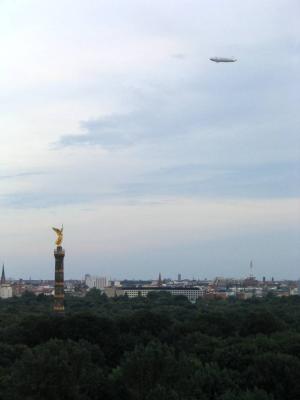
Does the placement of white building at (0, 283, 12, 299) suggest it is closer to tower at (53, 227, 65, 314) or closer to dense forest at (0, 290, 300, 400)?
tower at (53, 227, 65, 314)

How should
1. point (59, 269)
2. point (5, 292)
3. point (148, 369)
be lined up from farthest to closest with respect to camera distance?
point (5, 292)
point (59, 269)
point (148, 369)

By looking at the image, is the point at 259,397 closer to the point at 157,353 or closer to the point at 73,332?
the point at 157,353

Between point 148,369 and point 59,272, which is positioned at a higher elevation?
point 59,272

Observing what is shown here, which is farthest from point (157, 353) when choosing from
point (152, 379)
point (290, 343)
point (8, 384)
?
point (290, 343)

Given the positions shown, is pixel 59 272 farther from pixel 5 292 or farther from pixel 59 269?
pixel 5 292

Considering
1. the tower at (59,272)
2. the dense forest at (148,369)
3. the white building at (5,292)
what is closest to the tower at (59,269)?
the tower at (59,272)

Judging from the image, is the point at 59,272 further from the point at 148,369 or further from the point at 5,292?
the point at 5,292

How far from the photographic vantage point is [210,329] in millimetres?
62844

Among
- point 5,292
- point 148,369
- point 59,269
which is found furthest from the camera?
point 5,292

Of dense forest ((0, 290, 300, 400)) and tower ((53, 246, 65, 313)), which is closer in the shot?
dense forest ((0, 290, 300, 400))

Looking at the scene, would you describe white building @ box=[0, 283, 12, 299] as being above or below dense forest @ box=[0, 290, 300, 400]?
above

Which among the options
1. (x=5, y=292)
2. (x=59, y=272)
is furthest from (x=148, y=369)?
(x=5, y=292)

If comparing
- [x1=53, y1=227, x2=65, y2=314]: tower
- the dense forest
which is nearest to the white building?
[x1=53, y1=227, x2=65, y2=314]: tower

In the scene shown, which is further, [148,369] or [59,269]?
[59,269]
